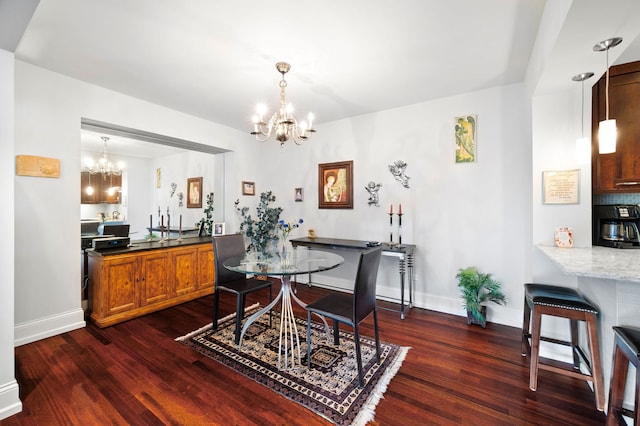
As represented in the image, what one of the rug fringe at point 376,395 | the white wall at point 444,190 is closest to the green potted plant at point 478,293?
the white wall at point 444,190

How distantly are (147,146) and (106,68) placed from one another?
1.56 meters

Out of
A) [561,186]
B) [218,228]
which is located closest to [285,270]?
[561,186]

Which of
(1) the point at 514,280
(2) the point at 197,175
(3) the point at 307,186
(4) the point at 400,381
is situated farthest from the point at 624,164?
(2) the point at 197,175

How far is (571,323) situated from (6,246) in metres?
4.03

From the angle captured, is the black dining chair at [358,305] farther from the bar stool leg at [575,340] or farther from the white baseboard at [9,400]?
the white baseboard at [9,400]

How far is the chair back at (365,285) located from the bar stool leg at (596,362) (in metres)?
1.38

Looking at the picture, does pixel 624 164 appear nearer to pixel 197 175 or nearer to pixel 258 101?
pixel 258 101

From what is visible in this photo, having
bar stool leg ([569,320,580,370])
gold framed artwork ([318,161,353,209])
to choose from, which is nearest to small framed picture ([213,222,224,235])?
gold framed artwork ([318,161,353,209])

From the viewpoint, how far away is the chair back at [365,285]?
1915mm

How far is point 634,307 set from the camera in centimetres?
149

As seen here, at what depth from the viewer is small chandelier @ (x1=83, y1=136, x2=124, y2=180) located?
3.35 m

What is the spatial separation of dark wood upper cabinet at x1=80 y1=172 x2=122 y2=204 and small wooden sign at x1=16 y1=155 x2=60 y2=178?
0.36m

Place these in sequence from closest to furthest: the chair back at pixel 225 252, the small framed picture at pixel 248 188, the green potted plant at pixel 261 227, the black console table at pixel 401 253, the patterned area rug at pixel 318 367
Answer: the patterned area rug at pixel 318 367 → the chair back at pixel 225 252 → the black console table at pixel 401 253 → the green potted plant at pixel 261 227 → the small framed picture at pixel 248 188

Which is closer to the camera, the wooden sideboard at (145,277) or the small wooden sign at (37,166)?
the small wooden sign at (37,166)
